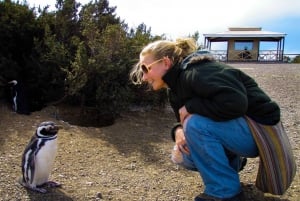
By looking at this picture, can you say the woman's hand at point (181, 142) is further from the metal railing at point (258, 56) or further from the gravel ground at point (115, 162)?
the metal railing at point (258, 56)

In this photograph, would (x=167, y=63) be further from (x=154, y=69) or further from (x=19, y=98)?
(x=19, y=98)

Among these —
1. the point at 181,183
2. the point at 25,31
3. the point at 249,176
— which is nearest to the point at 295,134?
the point at 249,176

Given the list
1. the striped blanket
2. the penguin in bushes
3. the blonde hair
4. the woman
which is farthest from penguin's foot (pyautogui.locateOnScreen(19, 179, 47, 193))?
the penguin in bushes

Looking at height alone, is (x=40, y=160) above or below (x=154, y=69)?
below

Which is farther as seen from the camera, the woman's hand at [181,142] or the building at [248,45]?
the building at [248,45]

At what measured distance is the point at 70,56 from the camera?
6.48 metres

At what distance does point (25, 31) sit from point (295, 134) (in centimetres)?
448

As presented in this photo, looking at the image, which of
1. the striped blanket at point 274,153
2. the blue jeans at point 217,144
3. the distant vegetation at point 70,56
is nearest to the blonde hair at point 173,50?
the blue jeans at point 217,144

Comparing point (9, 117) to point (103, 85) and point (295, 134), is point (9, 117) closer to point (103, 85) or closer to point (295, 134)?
point (103, 85)

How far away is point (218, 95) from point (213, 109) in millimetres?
122

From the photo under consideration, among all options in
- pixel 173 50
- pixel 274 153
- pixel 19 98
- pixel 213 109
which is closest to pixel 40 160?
pixel 173 50

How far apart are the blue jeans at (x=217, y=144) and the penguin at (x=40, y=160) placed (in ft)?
4.58

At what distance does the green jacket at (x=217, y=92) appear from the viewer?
8.59ft

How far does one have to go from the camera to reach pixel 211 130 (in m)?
2.80
